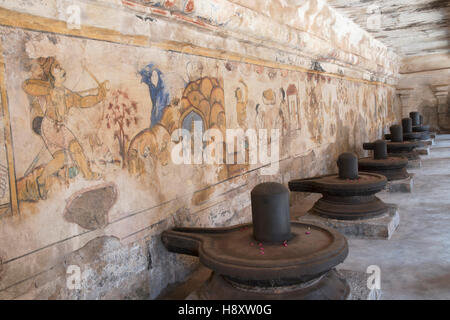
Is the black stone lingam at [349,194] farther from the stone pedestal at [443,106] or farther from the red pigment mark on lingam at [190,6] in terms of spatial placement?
the stone pedestal at [443,106]

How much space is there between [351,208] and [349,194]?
→ 17cm

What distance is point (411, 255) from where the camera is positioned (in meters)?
3.71

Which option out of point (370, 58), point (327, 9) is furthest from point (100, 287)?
point (370, 58)

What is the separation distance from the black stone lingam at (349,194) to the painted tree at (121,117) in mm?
2696

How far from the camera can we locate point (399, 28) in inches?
390

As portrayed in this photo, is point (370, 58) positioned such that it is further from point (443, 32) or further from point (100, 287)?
point (100, 287)

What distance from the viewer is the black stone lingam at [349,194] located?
14.9ft

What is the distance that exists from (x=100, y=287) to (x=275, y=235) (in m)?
1.37

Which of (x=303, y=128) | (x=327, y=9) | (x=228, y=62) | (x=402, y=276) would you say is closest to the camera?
Answer: (x=402, y=276)

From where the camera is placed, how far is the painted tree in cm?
293

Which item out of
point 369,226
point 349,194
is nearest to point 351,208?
point 349,194
